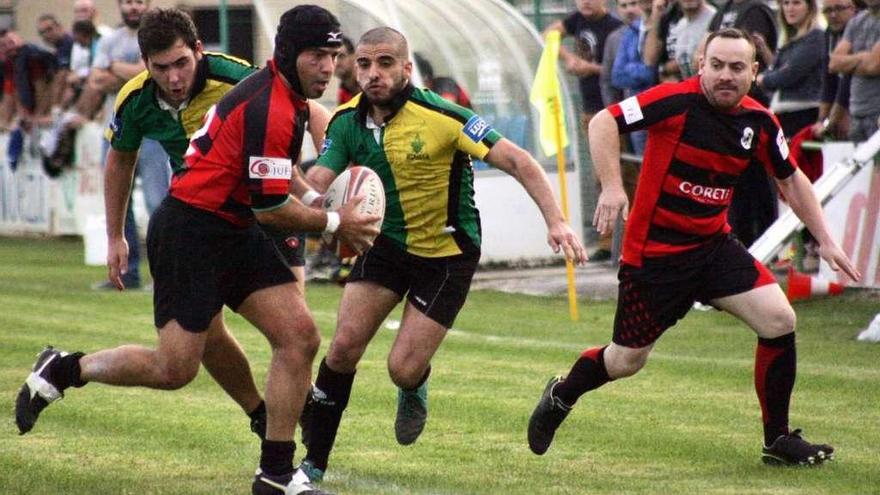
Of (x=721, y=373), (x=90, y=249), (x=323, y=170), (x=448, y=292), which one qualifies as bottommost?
(x=90, y=249)

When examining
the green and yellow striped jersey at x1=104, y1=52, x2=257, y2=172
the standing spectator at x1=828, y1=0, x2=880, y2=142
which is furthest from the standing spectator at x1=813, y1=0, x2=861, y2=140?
the green and yellow striped jersey at x1=104, y1=52, x2=257, y2=172

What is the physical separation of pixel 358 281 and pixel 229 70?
1.14 meters

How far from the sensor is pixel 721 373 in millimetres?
11398

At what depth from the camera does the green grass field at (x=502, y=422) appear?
8039 mm

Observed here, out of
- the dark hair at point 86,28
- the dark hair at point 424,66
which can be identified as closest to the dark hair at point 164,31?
the dark hair at point 424,66

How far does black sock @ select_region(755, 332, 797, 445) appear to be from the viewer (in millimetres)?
8375

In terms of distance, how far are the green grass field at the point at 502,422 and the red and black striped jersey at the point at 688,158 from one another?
1050mm

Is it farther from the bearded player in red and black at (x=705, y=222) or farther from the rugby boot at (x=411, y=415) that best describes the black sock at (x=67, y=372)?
the bearded player in red and black at (x=705, y=222)

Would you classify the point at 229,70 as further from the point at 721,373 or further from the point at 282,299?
the point at 721,373

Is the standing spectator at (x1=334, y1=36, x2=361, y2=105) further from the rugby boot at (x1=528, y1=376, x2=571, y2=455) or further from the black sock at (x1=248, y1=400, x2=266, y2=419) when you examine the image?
the rugby boot at (x1=528, y1=376, x2=571, y2=455)

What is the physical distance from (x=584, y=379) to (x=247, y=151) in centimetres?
221

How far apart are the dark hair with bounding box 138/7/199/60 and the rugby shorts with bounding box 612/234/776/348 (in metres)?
2.27

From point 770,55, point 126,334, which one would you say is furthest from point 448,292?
point 770,55

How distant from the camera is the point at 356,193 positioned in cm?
748
